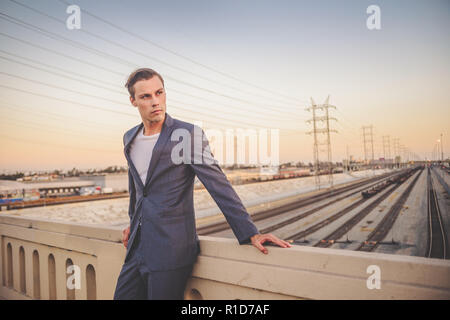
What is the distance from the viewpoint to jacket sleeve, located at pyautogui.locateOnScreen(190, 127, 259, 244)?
1.74 m

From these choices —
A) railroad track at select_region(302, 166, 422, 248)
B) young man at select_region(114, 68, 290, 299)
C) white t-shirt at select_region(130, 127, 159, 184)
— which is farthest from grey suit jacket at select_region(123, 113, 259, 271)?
railroad track at select_region(302, 166, 422, 248)

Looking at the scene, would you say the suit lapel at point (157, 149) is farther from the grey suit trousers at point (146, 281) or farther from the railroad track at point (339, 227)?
the railroad track at point (339, 227)

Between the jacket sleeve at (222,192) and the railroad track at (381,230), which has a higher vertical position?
the jacket sleeve at (222,192)

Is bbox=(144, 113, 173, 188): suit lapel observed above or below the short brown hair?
below

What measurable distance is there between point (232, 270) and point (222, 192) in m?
0.52

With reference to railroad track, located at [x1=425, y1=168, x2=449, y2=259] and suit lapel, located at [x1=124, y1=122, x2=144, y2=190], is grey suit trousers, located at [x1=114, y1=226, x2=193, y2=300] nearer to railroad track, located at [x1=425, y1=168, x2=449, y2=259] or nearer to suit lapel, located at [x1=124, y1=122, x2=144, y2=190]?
suit lapel, located at [x1=124, y1=122, x2=144, y2=190]

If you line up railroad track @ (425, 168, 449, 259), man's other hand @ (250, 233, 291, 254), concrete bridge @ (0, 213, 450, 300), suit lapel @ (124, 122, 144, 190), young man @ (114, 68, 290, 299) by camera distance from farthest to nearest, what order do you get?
railroad track @ (425, 168, 449, 259)
suit lapel @ (124, 122, 144, 190)
young man @ (114, 68, 290, 299)
man's other hand @ (250, 233, 291, 254)
concrete bridge @ (0, 213, 450, 300)

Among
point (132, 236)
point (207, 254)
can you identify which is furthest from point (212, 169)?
point (132, 236)

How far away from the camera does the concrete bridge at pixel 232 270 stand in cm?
134

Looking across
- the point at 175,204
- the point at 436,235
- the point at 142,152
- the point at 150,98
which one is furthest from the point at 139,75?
the point at 436,235

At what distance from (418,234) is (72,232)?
3287cm

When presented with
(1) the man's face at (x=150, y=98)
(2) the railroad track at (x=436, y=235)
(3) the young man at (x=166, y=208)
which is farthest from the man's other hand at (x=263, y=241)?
(2) the railroad track at (x=436, y=235)

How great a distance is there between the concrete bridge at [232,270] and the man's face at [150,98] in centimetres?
95

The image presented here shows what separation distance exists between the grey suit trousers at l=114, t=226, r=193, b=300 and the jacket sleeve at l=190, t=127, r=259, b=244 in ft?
1.58
